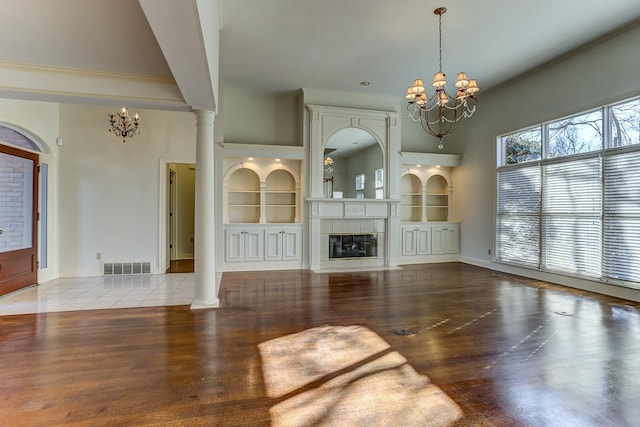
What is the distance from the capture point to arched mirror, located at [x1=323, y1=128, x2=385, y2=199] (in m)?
6.87

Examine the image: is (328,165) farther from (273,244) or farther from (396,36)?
(396,36)

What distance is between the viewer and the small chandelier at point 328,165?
6801 millimetres

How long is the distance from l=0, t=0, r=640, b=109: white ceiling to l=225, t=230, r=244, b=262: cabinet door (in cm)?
297

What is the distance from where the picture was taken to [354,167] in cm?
701

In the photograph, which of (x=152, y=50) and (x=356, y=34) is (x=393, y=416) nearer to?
(x=152, y=50)

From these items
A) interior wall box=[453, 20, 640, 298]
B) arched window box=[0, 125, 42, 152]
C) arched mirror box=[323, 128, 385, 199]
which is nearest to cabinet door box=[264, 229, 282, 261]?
arched mirror box=[323, 128, 385, 199]

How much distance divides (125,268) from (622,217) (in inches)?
315

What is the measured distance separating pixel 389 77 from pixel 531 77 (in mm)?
2585

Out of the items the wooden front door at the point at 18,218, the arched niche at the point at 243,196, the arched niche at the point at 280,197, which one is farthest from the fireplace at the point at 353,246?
the wooden front door at the point at 18,218

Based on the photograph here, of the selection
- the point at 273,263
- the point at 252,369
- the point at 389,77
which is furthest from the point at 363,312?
the point at 389,77

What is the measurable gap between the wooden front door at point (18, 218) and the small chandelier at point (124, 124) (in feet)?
3.98

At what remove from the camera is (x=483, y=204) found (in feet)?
22.9

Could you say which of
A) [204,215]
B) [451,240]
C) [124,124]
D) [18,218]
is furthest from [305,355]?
[451,240]

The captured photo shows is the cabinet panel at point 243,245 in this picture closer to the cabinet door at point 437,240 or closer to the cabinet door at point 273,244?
the cabinet door at point 273,244
